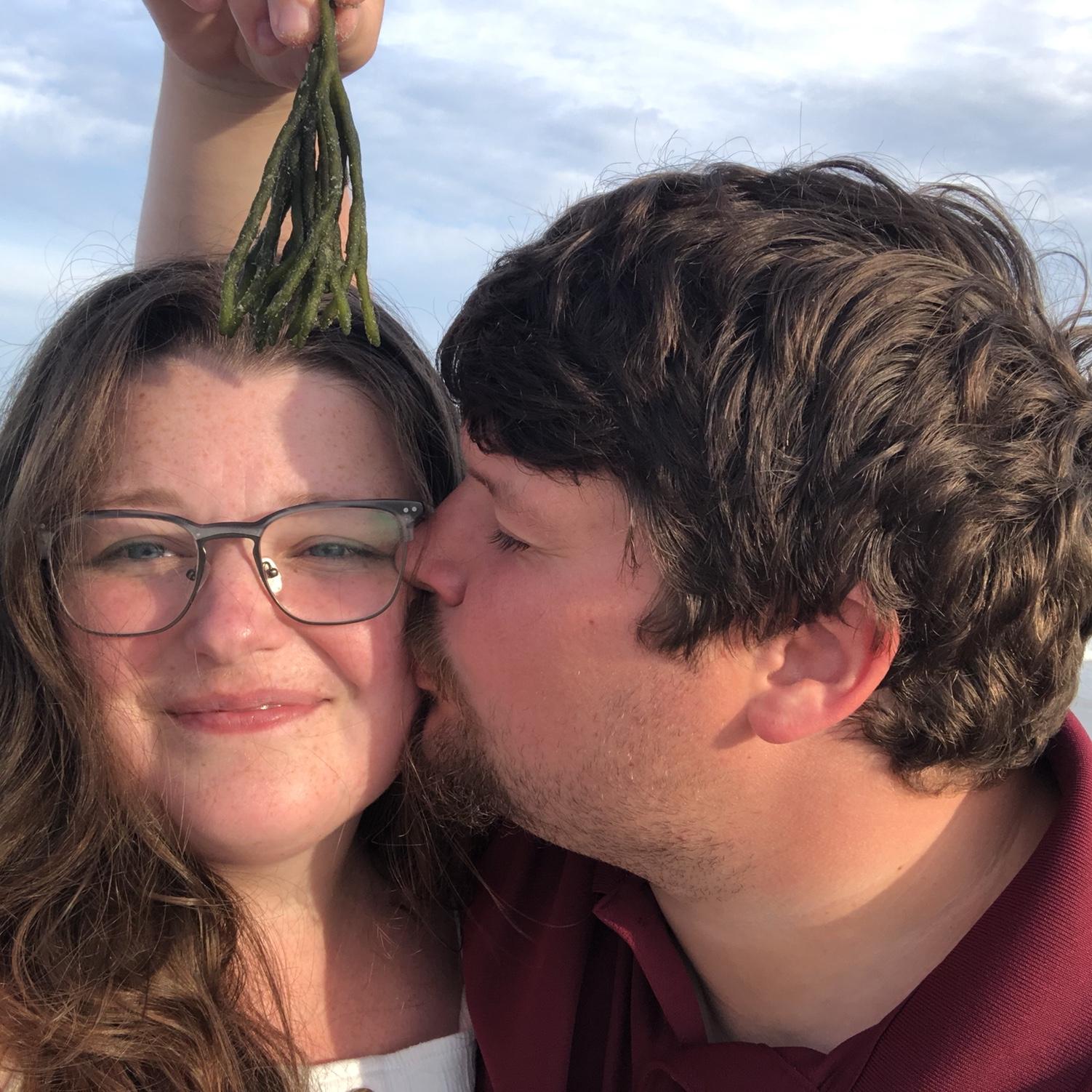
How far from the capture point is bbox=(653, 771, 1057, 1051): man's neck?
1976mm

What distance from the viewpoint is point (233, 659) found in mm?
1949

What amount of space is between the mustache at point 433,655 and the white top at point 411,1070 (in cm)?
74

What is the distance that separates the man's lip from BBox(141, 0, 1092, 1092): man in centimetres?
31

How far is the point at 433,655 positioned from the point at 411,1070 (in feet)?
2.82

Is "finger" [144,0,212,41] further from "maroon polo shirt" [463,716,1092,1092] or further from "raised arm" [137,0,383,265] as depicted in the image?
"maroon polo shirt" [463,716,1092,1092]

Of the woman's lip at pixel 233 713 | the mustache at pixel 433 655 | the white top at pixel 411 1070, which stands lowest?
the white top at pixel 411 1070

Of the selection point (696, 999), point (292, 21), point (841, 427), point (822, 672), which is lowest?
point (696, 999)

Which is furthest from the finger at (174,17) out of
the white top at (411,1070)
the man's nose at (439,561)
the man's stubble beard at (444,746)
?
the white top at (411,1070)

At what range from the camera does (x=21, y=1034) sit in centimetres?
184

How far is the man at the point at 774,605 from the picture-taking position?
6.30ft

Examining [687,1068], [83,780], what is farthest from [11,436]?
[687,1068]

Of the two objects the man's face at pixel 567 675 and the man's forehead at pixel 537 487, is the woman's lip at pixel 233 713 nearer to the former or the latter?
the man's face at pixel 567 675

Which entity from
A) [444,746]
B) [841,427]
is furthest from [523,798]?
[841,427]

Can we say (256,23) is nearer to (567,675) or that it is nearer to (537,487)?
(537,487)
